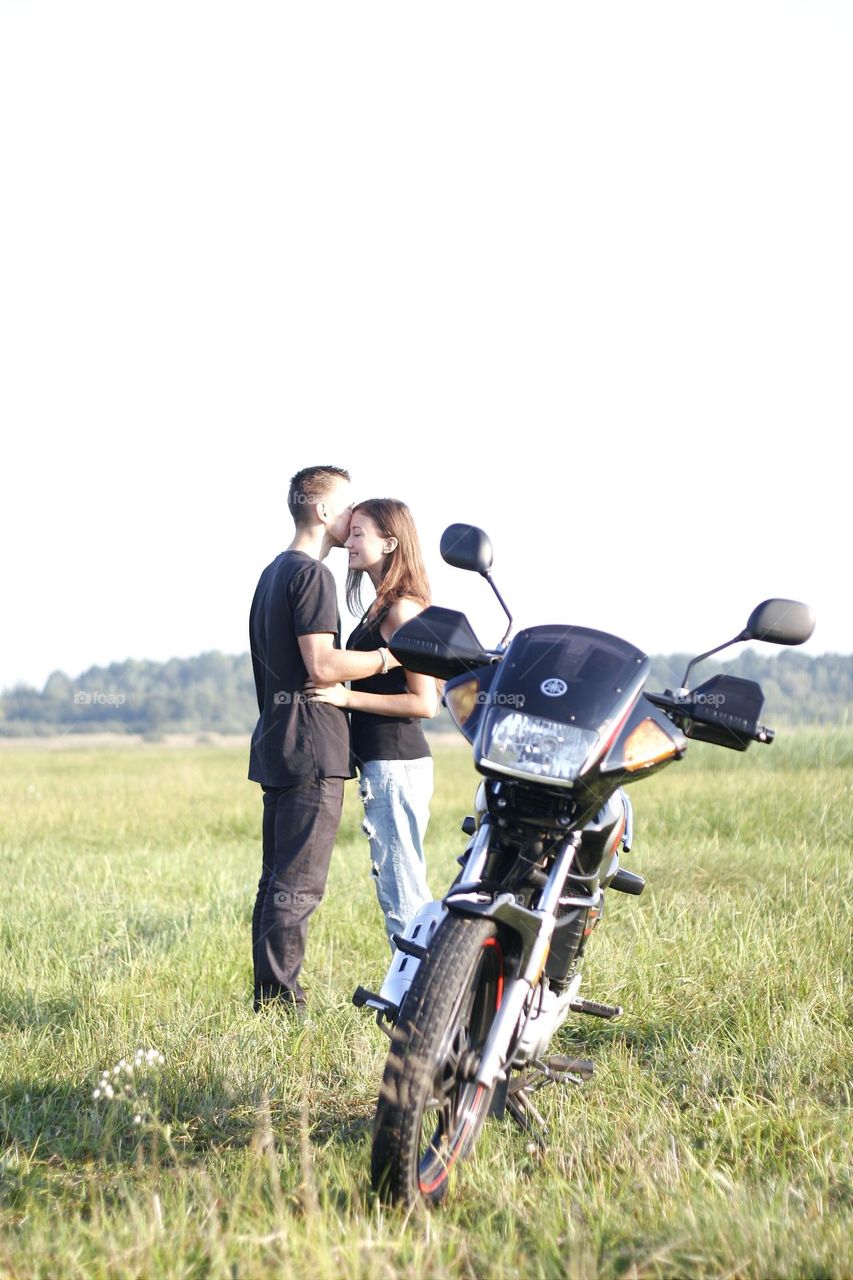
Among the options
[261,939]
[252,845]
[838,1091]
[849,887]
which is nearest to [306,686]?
[261,939]

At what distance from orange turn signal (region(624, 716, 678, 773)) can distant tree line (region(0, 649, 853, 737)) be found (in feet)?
0.67

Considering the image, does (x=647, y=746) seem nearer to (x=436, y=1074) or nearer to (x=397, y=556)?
(x=436, y=1074)

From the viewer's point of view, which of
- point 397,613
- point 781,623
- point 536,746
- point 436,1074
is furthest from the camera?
point 397,613

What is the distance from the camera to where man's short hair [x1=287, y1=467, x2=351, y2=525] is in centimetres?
460

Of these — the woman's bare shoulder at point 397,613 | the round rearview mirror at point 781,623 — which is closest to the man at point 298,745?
the woman's bare shoulder at point 397,613

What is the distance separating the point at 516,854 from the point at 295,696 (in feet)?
5.59

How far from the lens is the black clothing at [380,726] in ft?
14.7

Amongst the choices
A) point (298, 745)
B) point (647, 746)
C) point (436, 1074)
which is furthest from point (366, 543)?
point (436, 1074)

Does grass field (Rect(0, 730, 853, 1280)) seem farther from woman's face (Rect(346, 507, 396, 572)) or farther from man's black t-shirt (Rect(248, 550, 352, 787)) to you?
woman's face (Rect(346, 507, 396, 572))

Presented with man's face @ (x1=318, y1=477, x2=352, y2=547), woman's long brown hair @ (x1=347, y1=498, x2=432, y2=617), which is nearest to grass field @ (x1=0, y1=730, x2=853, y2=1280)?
woman's long brown hair @ (x1=347, y1=498, x2=432, y2=617)

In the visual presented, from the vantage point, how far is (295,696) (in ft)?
14.8

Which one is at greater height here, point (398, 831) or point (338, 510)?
point (338, 510)

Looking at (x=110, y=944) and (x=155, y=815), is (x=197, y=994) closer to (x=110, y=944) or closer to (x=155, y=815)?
(x=110, y=944)

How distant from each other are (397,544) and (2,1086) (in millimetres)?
2343
